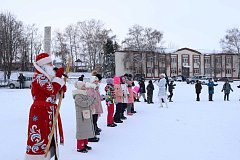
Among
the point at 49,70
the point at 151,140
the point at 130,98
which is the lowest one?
the point at 151,140

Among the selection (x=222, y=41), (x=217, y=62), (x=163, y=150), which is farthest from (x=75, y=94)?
(x=217, y=62)

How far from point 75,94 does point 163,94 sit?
8.55 metres

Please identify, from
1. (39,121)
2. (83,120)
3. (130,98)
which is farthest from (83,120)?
(130,98)

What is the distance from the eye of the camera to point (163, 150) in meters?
5.71

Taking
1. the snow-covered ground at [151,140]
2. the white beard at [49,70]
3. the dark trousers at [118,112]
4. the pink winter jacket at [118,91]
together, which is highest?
the white beard at [49,70]

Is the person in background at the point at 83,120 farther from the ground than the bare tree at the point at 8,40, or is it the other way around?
the bare tree at the point at 8,40

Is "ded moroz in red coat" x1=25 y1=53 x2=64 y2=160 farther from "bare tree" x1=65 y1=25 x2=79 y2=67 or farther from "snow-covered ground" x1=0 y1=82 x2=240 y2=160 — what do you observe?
"bare tree" x1=65 y1=25 x2=79 y2=67

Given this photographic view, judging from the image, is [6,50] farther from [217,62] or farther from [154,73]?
[217,62]

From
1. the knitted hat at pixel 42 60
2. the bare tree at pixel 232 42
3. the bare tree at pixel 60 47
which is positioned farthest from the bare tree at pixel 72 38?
the knitted hat at pixel 42 60

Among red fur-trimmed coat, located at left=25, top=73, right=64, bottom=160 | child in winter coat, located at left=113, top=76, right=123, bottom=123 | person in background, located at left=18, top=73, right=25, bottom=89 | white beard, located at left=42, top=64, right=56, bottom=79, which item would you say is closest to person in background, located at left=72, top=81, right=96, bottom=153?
Answer: red fur-trimmed coat, located at left=25, top=73, right=64, bottom=160

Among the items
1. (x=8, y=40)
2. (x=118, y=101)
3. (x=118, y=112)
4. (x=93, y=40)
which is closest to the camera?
(x=118, y=101)

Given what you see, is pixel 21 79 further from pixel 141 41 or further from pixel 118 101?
pixel 141 41

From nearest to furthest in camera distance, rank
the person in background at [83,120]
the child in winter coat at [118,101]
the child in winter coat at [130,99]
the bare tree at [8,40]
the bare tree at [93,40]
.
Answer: the person in background at [83,120] → the child in winter coat at [118,101] → the child in winter coat at [130,99] → the bare tree at [8,40] → the bare tree at [93,40]

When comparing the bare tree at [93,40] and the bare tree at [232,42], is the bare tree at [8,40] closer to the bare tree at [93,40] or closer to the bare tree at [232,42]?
the bare tree at [93,40]
